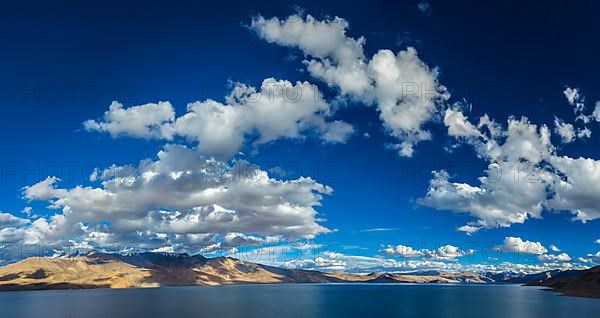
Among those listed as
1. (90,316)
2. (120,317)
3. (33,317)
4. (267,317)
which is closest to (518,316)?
(267,317)

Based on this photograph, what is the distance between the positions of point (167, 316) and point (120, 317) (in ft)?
50.0

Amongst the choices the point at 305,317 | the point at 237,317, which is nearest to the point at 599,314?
the point at 305,317

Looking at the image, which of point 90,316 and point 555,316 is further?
point 90,316

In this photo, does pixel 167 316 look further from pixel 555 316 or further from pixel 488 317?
pixel 555 316

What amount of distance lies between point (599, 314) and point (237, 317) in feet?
373

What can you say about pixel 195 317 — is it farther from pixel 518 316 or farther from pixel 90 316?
pixel 518 316

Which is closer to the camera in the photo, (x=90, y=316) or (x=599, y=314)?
(x=599, y=314)

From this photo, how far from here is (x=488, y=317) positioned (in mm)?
135750

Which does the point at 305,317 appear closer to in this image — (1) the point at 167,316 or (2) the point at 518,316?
(1) the point at 167,316

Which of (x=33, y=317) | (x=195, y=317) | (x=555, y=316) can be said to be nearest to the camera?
(x=555, y=316)

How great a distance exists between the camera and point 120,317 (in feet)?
470

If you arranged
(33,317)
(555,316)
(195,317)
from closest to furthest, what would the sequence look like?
1. (555,316)
2. (195,317)
3. (33,317)

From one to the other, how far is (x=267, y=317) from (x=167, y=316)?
3509 cm

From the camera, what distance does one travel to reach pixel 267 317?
447 ft
